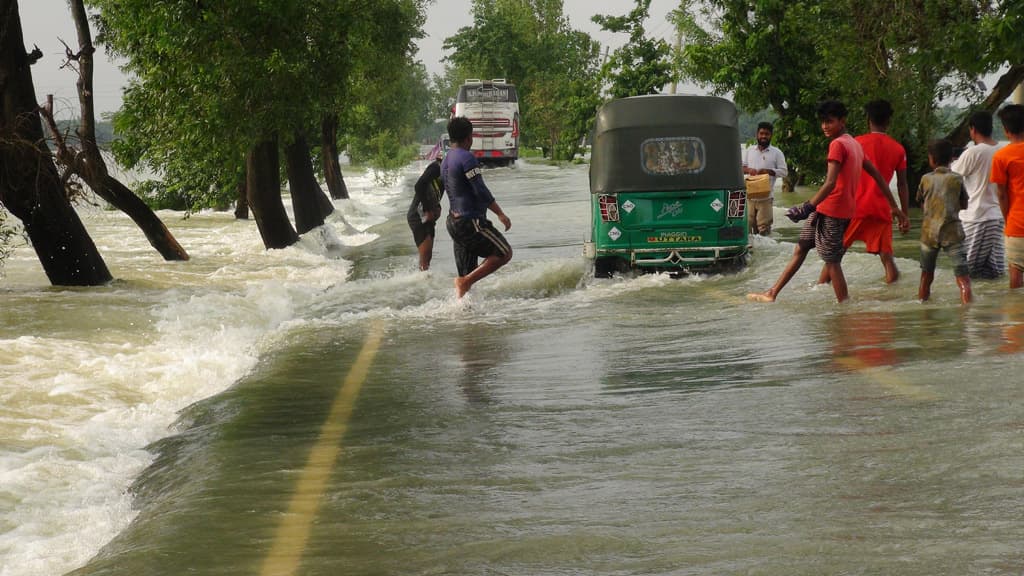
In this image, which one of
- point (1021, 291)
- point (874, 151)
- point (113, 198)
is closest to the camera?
point (1021, 291)

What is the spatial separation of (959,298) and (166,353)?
7.31 metres

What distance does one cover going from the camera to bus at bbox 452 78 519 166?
63.3m

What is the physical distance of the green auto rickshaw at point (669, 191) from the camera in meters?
15.1

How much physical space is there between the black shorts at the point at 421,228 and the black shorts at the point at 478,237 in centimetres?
307

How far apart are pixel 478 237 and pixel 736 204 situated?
155 inches

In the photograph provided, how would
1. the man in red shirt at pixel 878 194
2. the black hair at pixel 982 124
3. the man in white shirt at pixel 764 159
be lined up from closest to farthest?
1. the black hair at pixel 982 124
2. the man in red shirt at pixel 878 194
3. the man in white shirt at pixel 764 159

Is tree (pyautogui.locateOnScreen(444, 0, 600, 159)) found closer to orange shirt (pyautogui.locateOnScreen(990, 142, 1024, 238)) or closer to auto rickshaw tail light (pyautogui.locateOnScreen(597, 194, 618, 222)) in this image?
auto rickshaw tail light (pyautogui.locateOnScreen(597, 194, 618, 222))

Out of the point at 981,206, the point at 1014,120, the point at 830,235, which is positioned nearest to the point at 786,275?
the point at 830,235

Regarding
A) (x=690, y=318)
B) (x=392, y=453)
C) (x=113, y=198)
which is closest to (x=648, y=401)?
(x=392, y=453)

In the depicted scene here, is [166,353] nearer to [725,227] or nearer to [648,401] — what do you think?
[648,401]

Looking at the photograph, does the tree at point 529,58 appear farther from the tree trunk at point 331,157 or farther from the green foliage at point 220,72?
the green foliage at point 220,72

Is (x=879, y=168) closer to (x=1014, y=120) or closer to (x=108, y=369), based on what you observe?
(x=1014, y=120)

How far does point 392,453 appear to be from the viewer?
6.93 m

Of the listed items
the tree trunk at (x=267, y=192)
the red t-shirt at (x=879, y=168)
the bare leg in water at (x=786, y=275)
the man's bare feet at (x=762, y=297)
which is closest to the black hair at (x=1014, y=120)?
the red t-shirt at (x=879, y=168)
